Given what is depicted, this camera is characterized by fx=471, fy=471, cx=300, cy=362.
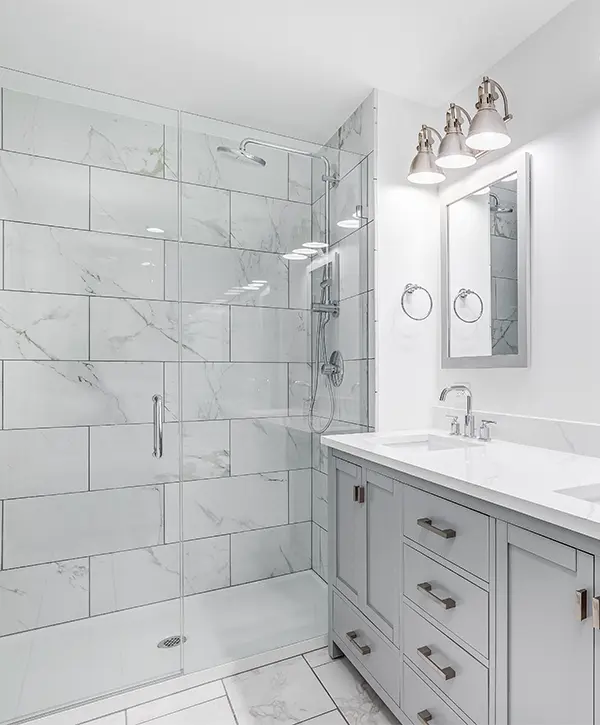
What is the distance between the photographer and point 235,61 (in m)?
1.99

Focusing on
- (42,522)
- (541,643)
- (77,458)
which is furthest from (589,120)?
(42,522)

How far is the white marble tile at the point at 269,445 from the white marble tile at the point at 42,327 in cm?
84

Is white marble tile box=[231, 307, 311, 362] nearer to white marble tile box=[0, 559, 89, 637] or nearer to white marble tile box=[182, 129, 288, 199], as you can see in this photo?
white marble tile box=[182, 129, 288, 199]

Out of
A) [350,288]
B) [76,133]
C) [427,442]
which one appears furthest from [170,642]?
[76,133]

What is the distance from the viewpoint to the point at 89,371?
87.6 inches

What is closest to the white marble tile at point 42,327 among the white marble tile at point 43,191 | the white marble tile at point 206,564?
the white marble tile at point 43,191

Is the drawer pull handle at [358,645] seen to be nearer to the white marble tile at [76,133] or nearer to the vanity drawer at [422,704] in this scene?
the vanity drawer at [422,704]

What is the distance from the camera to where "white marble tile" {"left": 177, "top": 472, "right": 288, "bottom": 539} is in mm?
2307

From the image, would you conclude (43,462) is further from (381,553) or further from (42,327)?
(381,553)

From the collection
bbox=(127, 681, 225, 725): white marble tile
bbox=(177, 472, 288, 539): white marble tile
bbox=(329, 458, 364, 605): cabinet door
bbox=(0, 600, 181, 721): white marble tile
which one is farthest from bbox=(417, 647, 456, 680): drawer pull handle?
bbox=(177, 472, 288, 539): white marble tile

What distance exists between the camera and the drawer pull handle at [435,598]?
4.19 feet

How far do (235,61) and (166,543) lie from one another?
223cm

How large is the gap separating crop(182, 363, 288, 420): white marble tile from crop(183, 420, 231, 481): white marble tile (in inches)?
1.8

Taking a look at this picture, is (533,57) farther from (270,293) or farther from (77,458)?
(77,458)
